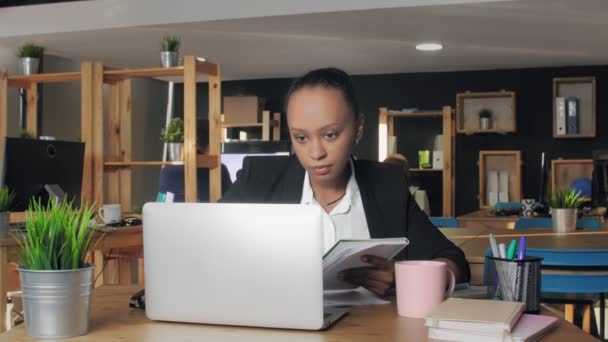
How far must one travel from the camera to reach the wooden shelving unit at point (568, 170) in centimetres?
711

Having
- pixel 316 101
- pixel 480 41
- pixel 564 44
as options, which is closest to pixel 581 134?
pixel 564 44

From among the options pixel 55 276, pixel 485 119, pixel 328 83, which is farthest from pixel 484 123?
pixel 55 276

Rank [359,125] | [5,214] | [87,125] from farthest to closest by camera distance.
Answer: [87,125]
[5,214]
[359,125]

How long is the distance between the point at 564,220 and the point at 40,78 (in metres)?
3.48

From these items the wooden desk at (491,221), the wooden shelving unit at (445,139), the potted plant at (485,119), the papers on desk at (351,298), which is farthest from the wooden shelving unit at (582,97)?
the papers on desk at (351,298)

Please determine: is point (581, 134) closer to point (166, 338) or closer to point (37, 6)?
point (37, 6)

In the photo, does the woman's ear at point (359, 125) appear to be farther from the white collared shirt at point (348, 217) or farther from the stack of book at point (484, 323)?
the stack of book at point (484, 323)

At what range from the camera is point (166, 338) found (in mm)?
1098

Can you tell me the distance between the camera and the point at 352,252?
1216 millimetres

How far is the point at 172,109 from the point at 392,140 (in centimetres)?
305

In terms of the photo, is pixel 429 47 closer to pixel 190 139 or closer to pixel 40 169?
pixel 190 139

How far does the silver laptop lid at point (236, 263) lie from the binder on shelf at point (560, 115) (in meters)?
6.59

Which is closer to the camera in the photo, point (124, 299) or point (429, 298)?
point (429, 298)

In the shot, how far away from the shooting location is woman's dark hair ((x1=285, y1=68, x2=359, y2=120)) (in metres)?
1.60
